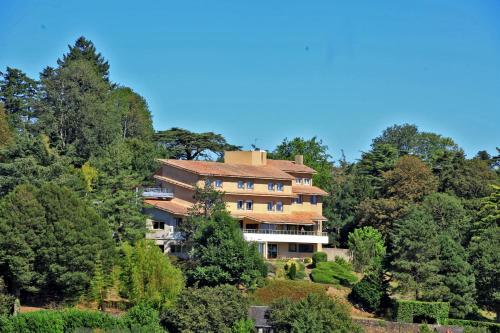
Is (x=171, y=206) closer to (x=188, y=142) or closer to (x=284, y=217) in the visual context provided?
(x=284, y=217)

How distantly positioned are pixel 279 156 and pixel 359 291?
34.7m

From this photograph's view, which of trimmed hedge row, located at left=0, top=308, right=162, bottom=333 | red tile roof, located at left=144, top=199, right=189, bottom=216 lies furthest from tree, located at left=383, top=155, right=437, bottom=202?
trimmed hedge row, located at left=0, top=308, right=162, bottom=333

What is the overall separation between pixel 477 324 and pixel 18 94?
175 ft

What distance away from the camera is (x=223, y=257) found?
57000mm

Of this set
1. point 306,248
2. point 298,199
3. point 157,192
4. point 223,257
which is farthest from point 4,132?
point 223,257

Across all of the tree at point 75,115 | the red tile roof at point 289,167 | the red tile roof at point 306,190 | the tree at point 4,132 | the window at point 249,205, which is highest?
the tree at point 75,115

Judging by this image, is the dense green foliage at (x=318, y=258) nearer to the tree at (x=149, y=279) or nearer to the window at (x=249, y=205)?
the window at (x=249, y=205)

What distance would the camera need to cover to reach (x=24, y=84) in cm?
9162

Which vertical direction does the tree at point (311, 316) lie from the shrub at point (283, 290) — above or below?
below

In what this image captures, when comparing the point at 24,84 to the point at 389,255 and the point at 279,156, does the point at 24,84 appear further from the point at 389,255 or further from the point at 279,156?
the point at 389,255

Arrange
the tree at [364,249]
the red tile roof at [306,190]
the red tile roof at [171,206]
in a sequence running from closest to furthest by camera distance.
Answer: the red tile roof at [171,206] → the tree at [364,249] → the red tile roof at [306,190]

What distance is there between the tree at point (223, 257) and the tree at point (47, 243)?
625 cm

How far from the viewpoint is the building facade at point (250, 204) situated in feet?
225

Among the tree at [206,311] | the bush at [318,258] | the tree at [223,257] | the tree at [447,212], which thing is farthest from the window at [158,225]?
the tree at [447,212]
